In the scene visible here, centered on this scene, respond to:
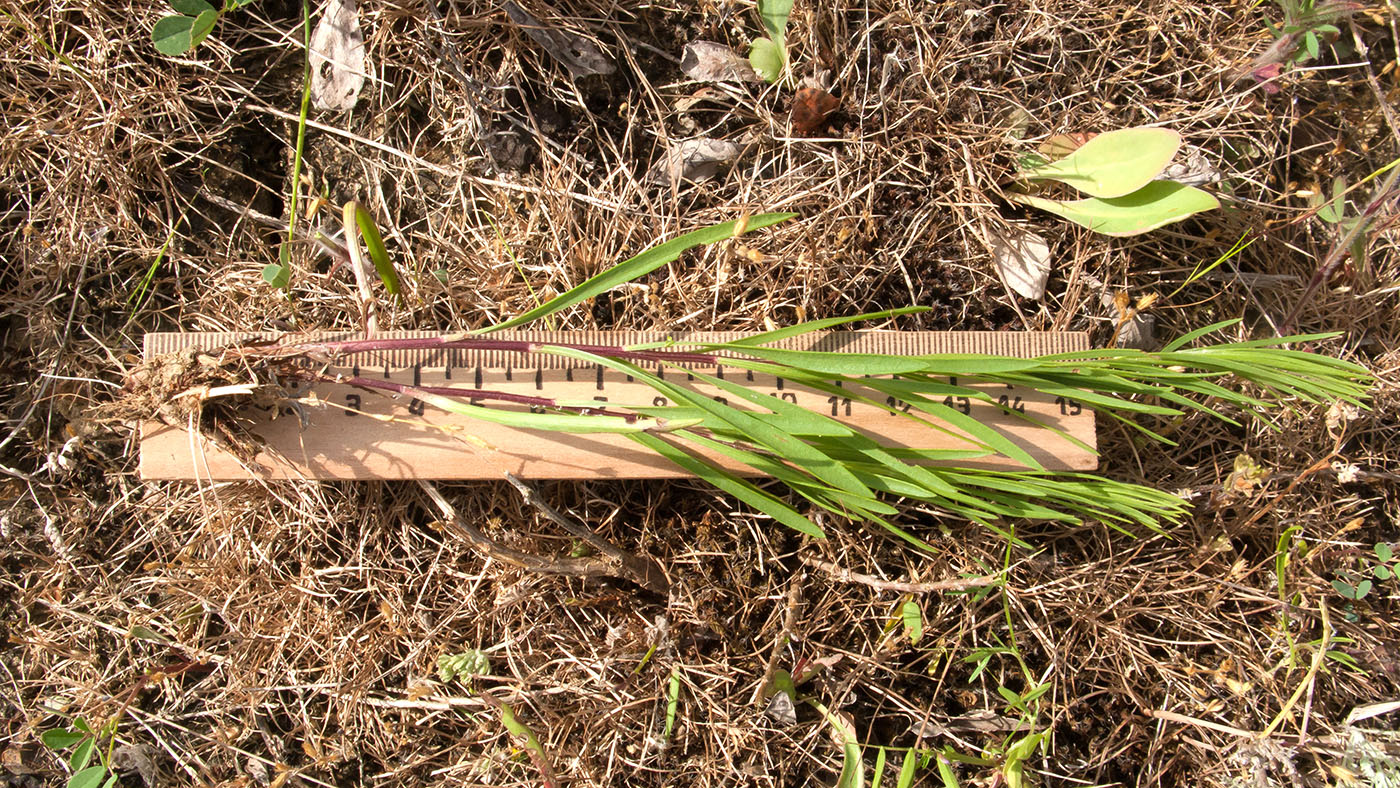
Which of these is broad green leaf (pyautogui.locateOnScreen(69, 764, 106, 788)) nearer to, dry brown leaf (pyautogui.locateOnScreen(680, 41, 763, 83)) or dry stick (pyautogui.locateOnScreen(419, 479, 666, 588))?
dry stick (pyautogui.locateOnScreen(419, 479, 666, 588))

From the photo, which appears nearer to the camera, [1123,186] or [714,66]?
[1123,186]

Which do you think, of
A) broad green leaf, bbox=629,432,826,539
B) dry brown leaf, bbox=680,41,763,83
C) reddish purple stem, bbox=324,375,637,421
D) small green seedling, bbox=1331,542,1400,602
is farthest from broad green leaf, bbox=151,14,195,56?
small green seedling, bbox=1331,542,1400,602

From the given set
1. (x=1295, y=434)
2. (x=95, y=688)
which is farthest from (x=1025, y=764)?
(x=95, y=688)

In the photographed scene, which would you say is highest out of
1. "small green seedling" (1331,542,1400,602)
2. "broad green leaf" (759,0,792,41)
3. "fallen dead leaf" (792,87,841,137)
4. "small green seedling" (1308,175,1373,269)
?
"broad green leaf" (759,0,792,41)

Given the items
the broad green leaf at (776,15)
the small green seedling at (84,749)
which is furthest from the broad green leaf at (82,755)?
the broad green leaf at (776,15)

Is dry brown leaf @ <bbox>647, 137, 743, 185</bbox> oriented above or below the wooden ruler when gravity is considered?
above

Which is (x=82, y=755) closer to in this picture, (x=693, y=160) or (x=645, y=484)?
(x=645, y=484)

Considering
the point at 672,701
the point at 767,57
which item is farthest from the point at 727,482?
the point at 767,57
